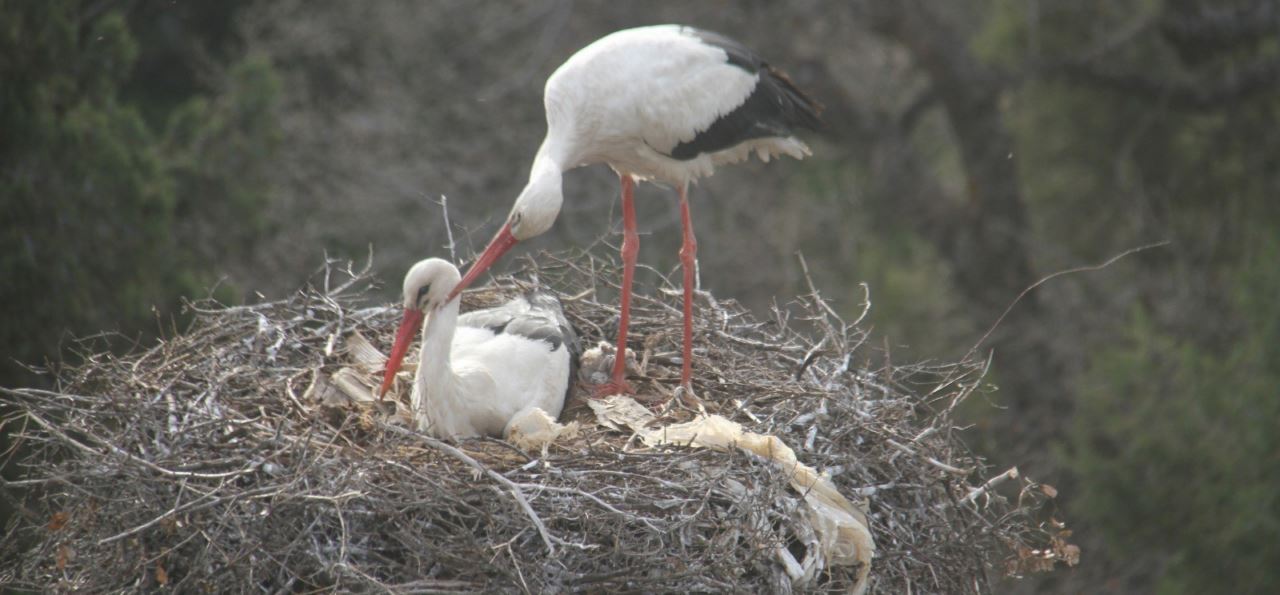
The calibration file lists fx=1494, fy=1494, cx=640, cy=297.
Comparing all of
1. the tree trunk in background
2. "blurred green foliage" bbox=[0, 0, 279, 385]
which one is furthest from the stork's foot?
the tree trunk in background

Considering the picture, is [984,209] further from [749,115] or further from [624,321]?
[624,321]

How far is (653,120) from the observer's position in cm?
603

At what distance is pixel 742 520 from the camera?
4730mm

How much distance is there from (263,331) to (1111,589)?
6.83m

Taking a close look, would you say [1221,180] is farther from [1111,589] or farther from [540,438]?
[540,438]

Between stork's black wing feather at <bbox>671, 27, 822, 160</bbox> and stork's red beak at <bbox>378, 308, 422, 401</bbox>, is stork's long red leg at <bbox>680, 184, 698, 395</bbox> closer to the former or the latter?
stork's black wing feather at <bbox>671, 27, 822, 160</bbox>

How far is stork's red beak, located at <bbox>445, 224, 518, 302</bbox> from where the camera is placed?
5.65 m

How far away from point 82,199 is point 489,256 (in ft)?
12.5

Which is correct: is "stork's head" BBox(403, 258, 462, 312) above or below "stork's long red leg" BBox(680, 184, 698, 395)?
above

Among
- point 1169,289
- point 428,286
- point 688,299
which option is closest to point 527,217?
point 428,286

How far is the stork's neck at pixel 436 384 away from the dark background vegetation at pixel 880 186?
3.19 meters

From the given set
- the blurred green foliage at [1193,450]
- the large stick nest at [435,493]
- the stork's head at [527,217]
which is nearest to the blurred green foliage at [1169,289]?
the blurred green foliage at [1193,450]

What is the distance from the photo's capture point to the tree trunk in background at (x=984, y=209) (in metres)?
12.8

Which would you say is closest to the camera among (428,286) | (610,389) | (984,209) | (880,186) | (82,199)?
(428,286)
